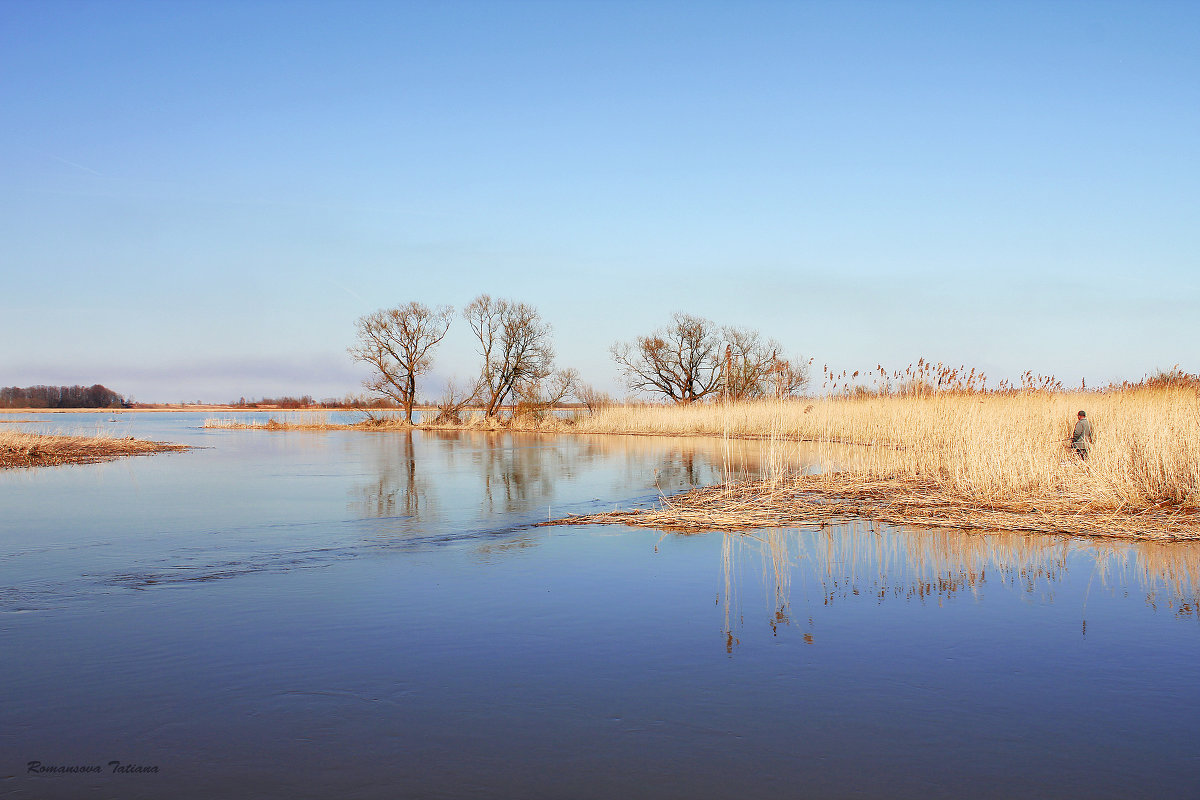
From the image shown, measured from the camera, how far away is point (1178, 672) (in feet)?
13.8

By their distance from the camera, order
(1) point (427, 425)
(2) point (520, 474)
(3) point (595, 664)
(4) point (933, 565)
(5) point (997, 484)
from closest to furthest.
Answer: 1. (3) point (595, 664)
2. (4) point (933, 565)
3. (5) point (997, 484)
4. (2) point (520, 474)
5. (1) point (427, 425)

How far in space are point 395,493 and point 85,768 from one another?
30.5ft

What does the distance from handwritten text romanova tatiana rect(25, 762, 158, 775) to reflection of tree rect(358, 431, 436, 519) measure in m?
6.76

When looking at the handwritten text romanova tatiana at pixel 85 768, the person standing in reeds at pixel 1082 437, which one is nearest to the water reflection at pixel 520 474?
the person standing in reeds at pixel 1082 437

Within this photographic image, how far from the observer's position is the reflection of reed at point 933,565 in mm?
5895

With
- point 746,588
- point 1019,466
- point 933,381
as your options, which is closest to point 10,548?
point 746,588

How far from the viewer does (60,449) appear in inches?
778

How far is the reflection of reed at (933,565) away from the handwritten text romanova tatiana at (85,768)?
313 centimetres

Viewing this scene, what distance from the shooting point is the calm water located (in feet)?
10.2

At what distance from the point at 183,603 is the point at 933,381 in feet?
44.7

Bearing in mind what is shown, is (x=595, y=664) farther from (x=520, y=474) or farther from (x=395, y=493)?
(x=520, y=474)

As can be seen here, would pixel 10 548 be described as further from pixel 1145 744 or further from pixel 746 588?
pixel 1145 744

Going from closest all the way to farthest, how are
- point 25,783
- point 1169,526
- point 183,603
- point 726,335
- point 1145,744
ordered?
point 25,783 < point 1145,744 < point 183,603 < point 1169,526 < point 726,335

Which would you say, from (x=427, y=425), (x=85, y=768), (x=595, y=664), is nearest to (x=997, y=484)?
(x=595, y=664)
